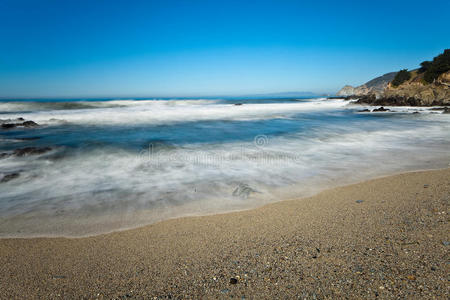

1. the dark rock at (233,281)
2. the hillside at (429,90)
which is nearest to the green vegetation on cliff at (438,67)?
the hillside at (429,90)

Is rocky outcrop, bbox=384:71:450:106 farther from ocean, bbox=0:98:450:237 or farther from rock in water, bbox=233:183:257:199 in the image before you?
rock in water, bbox=233:183:257:199

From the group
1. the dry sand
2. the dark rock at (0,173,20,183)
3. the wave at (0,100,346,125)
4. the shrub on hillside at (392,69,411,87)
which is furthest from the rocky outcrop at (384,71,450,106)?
the dark rock at (0,173,20,183)

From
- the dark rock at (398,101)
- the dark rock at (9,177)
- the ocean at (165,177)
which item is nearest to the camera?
the ocean at (165,177)

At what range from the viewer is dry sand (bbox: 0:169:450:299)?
63.1 inches

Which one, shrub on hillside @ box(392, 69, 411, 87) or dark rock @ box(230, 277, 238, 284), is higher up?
shrub on hillside @ box(392, 69, 411, 87)

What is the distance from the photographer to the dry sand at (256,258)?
160cm

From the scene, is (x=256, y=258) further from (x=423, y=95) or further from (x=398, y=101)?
(x=398, y=101)

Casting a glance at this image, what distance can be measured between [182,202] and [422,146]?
7.10 meters

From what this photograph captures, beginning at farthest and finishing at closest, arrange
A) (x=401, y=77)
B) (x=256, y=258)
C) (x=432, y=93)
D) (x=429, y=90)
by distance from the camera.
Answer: (x=401, y=77) → (x=429, y=90) → (x=432, y=93) → (x=256, y=258)

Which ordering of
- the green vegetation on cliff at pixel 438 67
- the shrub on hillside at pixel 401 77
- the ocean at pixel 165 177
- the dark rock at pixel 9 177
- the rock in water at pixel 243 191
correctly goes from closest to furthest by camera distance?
the ocean at pixel 165 177
the rock in water at pixel 243 191
the dark rock at pixel 9 177
the green vegetation on cliff at pixel 438 67
the shrub on hillside at pixel 401 77

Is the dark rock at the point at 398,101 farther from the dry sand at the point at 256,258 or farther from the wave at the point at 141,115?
the dry sand at the point at 256,258

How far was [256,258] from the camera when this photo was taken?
1.92m


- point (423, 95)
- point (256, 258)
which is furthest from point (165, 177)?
point (423, 95)

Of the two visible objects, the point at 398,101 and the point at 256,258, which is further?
the point at 398,101
